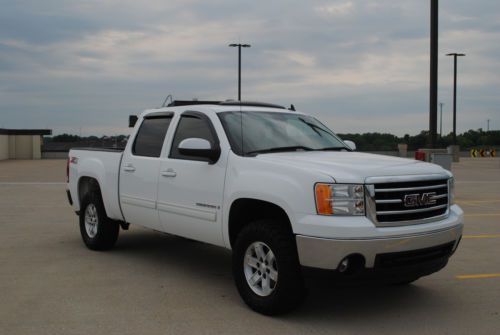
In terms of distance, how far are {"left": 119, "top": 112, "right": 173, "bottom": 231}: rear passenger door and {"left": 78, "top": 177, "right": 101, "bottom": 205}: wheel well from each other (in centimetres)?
88

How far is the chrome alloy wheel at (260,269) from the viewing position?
4977mm

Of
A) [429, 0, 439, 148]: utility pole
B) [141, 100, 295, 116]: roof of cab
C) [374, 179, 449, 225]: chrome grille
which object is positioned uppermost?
[429, 0, 439, 148]: utility pole

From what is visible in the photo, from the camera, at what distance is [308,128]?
254 inches

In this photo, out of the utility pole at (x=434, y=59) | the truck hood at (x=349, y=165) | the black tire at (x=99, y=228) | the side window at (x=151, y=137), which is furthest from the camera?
the utility pole at (x=434, y=59)

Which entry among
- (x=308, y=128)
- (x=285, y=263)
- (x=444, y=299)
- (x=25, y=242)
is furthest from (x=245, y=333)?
(x=25, y=242)

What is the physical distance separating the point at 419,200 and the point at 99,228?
4462 mm

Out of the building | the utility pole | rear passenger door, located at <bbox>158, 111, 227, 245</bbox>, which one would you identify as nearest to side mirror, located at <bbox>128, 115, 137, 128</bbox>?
rear passenger door, located at <bbox>158, 111, 227, 245</bbox>

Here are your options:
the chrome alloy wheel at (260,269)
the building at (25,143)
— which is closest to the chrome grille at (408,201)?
the chrome alloy wheel at (260,269)

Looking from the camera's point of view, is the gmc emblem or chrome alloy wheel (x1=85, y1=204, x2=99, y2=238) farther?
chrome alloy wheel (x1=85, y1=204, x2=99, y2=238)

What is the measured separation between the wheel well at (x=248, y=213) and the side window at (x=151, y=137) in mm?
1582

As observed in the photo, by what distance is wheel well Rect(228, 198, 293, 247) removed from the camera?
5129 mm

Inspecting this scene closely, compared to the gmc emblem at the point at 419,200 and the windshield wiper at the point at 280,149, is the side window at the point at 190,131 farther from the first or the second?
the gmc emblem at the point at 419,200

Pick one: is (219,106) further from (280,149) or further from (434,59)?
(434,59)

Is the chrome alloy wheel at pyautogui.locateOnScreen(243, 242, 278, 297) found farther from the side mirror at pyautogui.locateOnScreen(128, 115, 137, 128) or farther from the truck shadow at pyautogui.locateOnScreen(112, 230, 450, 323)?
the side mirror at pyautogui.locateOnScreen(128, 115, 137, 128)
